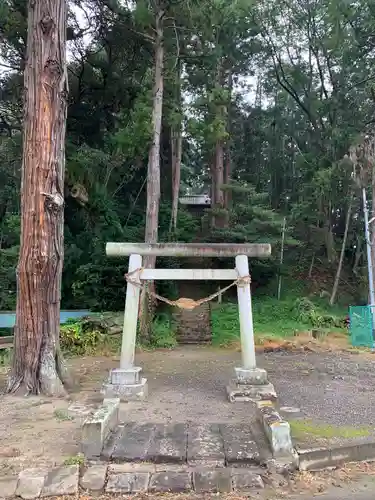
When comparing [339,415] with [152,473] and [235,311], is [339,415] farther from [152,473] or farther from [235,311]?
[235,311]

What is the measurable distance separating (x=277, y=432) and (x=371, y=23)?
16.3 meters

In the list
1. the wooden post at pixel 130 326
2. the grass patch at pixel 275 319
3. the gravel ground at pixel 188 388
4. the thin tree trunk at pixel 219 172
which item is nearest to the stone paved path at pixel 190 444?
the gravel ground at pixel 188 388

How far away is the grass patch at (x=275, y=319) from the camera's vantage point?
14492mm

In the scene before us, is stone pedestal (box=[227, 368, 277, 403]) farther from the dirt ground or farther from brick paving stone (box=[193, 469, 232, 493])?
brick paving stone (box=[193, 469, 232, 493])

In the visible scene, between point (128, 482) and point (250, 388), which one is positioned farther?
point (250, 388)

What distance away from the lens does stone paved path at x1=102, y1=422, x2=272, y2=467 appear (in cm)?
443

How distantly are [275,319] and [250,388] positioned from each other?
9.42 metres

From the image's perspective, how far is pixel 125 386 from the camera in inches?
283

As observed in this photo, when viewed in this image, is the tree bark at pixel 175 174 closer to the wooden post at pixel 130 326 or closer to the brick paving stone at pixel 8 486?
the wooden post at pixel 130 326

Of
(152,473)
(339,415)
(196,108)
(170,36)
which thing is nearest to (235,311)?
(196,108)

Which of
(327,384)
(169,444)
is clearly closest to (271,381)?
(327,384)

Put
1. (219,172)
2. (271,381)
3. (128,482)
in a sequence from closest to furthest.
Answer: (128,482), (271,381), (219,172)

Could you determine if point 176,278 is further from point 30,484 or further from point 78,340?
point 78,340

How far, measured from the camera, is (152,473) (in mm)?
4180
